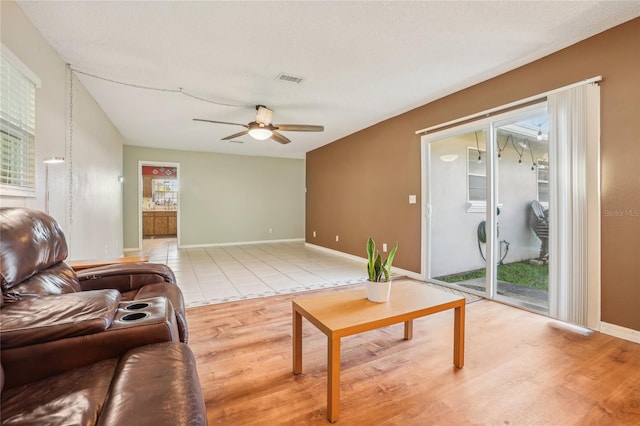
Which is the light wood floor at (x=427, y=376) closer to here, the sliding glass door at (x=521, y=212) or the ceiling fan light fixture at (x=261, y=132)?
the sliding glass door at (x=521, y=212)

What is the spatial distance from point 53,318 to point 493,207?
11.8ft

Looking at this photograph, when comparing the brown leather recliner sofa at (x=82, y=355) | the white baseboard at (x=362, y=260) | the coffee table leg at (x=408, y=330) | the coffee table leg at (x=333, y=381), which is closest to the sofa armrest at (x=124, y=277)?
the brown leather recliner sofa at (x=82, y=355)

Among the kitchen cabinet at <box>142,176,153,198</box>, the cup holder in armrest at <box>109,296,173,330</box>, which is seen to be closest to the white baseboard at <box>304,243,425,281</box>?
the cup holder in armrest at <box>109,296,173,330</box>

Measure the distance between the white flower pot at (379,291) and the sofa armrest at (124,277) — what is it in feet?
4.95

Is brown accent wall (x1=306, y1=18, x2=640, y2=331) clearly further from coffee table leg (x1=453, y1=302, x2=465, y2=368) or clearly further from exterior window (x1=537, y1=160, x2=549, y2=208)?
coffee table leg (x1=453, y1=302, x2=465, y2=368)

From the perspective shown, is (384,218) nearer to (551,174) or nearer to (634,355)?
(551,174)

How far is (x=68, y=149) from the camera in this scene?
2.91m

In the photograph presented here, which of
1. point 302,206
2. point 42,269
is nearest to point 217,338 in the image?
point 42,269

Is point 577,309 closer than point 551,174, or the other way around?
point 577,309

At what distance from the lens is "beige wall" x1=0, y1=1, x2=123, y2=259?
2098mm

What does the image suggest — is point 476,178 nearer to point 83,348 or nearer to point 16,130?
point 83,348

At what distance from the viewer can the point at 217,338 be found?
226cm

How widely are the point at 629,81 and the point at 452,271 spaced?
2567 millimetres

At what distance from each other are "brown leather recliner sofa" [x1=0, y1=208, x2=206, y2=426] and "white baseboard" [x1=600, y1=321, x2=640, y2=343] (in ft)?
9.97
